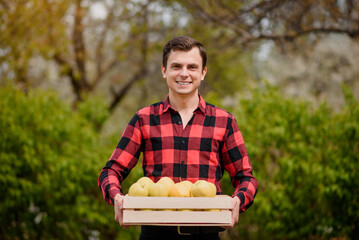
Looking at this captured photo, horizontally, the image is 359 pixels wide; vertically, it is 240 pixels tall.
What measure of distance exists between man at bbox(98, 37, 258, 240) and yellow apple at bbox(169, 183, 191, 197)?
21 cm

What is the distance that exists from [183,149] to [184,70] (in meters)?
0.44

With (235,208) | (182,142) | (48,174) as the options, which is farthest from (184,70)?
(48,174)

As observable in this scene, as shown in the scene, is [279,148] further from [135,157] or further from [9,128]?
[9,128]

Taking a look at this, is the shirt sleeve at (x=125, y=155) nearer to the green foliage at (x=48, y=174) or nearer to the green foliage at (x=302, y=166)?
the green foliage at (x=302, y=166)

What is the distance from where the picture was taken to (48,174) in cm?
541

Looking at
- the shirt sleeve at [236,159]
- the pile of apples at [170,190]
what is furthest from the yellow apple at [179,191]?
the shirt sleeve at [236,159]

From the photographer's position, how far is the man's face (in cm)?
225

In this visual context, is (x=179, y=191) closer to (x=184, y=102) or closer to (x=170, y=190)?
(x=170, y=190)

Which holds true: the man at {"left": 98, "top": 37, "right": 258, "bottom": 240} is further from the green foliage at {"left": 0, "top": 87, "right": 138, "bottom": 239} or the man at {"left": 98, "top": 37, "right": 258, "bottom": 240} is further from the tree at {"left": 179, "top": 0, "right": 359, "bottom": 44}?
the tree at {"left": 179, "top": 0, "right": 359, "bottom": 44}

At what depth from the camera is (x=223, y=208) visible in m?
1.87

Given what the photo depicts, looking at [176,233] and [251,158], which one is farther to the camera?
[251,158]

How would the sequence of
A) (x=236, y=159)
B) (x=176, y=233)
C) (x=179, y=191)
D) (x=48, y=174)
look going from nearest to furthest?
(x=179, y=191) < (x=176, y=233) < (x=236, y=159) < (x=48, y=174)

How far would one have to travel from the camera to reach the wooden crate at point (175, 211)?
1.85m

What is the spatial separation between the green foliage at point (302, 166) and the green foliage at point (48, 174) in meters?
1.87
